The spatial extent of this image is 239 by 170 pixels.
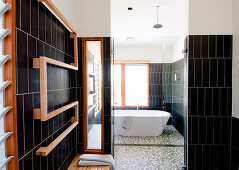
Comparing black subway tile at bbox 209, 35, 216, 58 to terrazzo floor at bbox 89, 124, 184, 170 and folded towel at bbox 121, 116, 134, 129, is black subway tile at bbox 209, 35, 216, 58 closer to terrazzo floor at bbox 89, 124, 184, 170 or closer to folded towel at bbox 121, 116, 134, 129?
terrazzo floor at bbox 89, 124, 184, 170

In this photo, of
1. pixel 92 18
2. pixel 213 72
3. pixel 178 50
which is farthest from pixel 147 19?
pixel 213 72

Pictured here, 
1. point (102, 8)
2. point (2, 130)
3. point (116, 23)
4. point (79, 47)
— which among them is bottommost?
point (2, 130)

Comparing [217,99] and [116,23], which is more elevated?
[116,23]

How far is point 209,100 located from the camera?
1746mm

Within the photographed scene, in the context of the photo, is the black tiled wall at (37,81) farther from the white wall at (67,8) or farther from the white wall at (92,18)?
the white wall at (92,18)

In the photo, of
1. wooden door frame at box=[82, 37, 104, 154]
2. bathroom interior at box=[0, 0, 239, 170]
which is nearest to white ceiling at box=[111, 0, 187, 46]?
bathroom interior at box=[0, 0, 239, 170]

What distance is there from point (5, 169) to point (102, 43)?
1505mm

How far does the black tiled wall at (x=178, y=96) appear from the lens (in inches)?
77.7

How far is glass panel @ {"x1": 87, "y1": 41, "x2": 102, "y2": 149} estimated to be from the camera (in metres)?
1.81

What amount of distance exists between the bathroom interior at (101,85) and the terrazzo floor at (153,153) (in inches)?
0.7

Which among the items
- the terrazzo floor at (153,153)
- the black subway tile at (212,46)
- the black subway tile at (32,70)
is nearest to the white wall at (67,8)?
the black subway tile at (32,70)

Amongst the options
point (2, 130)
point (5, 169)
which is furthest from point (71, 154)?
point (2, 130)

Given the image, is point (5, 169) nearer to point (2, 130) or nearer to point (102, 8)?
point (2, 130)

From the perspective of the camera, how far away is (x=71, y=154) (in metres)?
1.61
